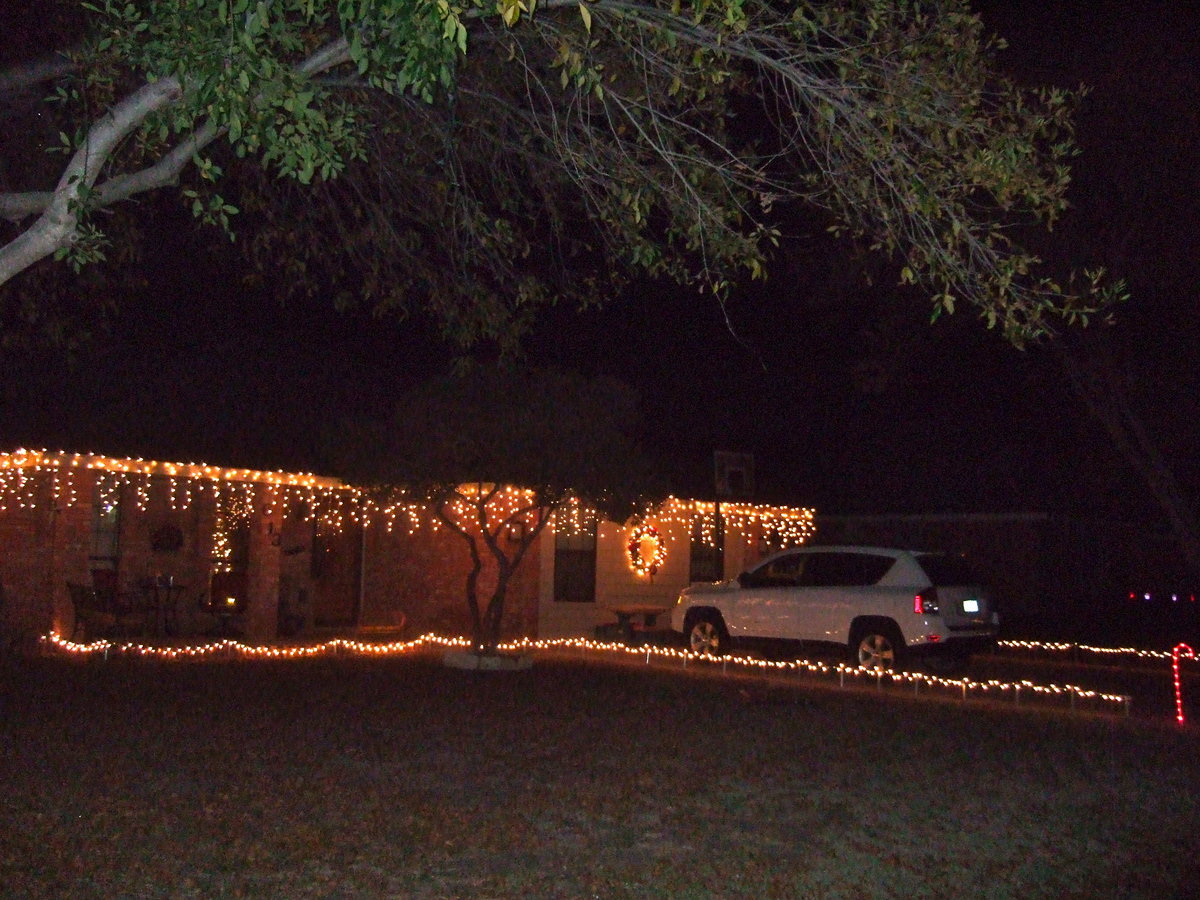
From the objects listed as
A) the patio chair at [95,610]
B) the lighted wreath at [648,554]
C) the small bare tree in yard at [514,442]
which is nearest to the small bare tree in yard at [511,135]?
the small bare tree in yard at [514,442]

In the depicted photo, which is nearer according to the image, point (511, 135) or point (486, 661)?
point (511, 135)

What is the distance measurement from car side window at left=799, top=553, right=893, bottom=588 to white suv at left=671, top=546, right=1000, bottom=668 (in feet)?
0.04

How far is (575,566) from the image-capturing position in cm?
2247

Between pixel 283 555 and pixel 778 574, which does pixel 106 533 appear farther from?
pixel 778 574

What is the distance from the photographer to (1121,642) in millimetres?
24734

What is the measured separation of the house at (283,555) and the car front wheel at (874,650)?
3.12 m

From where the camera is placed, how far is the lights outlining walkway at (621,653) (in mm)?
15320

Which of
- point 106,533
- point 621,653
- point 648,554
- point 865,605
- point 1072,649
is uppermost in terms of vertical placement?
point 648,554

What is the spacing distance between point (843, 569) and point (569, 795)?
9657 mm

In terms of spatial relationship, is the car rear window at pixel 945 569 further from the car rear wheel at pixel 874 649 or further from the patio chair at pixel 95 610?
the patio chair at pixel 95 610

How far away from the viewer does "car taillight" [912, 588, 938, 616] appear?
1666 centimetres

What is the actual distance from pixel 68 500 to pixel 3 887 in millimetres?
11534

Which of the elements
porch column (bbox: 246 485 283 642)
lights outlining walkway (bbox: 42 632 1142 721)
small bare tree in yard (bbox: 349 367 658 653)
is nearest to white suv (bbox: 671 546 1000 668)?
lights outlining walkway (bbox: 42 632 1142 721)

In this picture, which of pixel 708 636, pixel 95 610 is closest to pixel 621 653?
pixel 708 636
